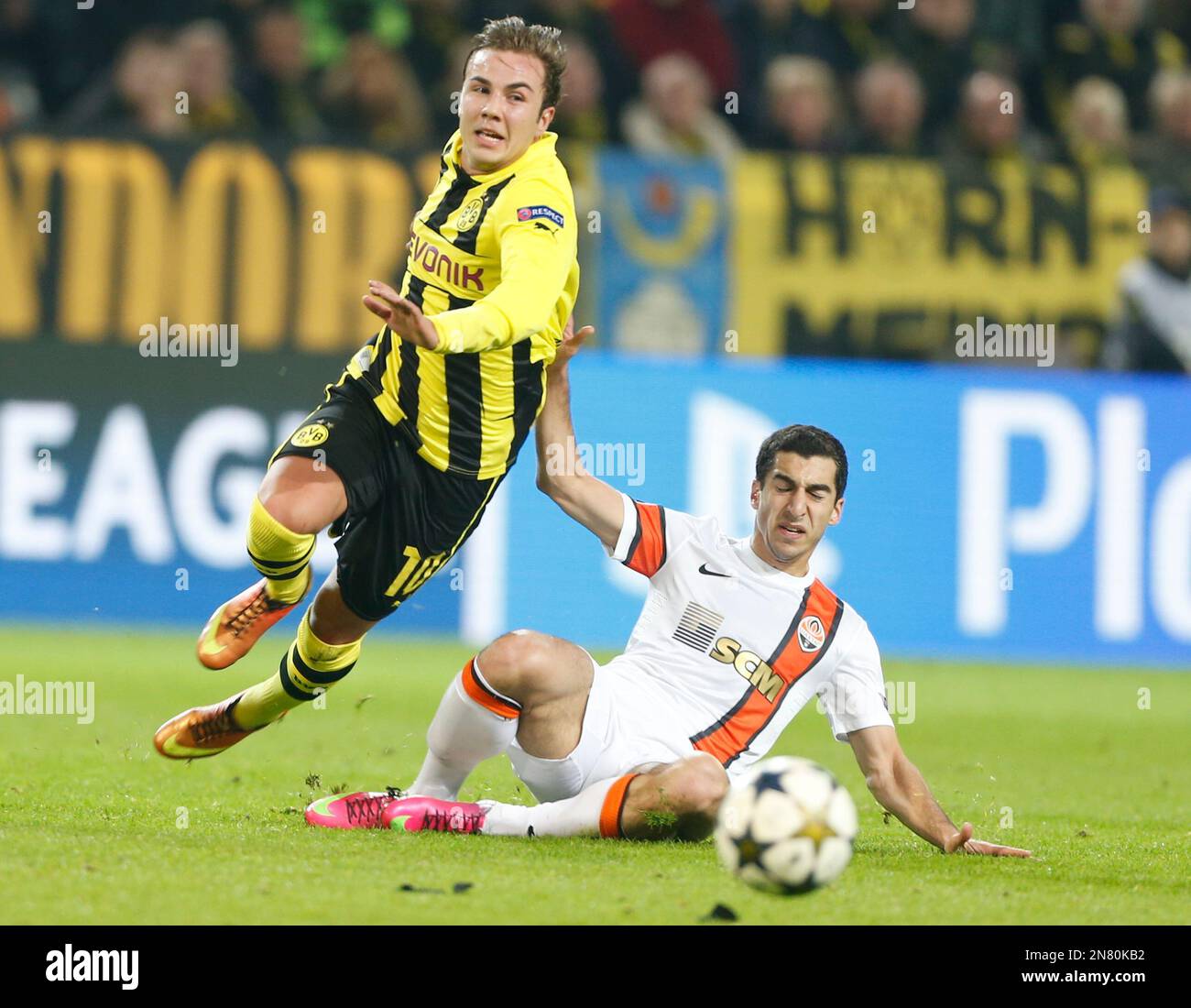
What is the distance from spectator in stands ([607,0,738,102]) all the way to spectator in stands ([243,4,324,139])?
2.17 metres

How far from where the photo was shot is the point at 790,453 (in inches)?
211

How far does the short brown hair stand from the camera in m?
5.36

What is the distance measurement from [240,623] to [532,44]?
1977 millimetres

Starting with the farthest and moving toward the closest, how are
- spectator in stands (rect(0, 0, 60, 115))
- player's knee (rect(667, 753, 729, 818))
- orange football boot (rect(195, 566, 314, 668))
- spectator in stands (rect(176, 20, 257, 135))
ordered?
spectator in stands (rect(0, 0, 60, 115)) < spectator in stands (rect(176, 20, 257, 135)) < orange football boot (rect(195, 566, 314, 668)) < player's knee (rect(667, 753, 729, 818))

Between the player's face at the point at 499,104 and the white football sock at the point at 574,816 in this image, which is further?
Result: the player's face at the point at 499,104

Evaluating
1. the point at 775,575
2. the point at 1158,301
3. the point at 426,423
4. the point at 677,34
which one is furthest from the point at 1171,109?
the point at 426,423

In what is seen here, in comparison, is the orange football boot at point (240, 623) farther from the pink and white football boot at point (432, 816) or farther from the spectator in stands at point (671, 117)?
the spectator in stands at point (671, 117)

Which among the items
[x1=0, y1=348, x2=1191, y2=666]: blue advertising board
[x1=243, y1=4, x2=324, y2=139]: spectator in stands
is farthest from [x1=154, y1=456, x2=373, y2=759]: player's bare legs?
[x1=243, y1=4, x2=324, y2=139]: spectator in stands

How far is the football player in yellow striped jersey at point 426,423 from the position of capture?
206 inches

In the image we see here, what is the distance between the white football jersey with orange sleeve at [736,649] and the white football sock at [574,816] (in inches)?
9.7

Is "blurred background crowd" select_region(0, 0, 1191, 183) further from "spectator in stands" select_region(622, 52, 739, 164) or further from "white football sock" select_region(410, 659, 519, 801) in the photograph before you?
"white football sock" select_region(410, 659, 519, 801)

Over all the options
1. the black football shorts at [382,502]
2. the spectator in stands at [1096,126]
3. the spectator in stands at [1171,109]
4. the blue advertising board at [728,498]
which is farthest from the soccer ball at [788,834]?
the spectator in stands at [1171,109]

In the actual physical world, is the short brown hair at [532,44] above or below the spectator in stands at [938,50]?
below

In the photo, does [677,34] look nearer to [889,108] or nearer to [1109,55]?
[889,108]
